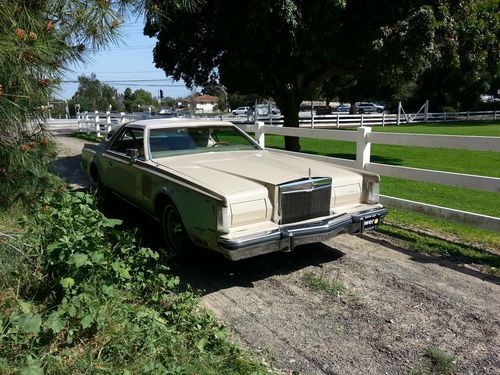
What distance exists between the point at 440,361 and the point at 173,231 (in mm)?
2941

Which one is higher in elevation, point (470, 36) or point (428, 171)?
point (470, 36)

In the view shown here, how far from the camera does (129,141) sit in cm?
662

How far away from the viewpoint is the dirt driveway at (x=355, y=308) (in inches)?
131

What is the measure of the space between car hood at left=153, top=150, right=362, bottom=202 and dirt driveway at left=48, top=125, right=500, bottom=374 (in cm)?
91

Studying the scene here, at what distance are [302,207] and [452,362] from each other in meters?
1.93

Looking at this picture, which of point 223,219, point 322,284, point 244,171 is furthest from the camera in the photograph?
point 244,171

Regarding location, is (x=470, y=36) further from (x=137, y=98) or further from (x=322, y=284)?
(x=137, y=98)

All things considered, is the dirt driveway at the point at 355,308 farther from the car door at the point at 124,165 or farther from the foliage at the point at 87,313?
the car door at the point at 124,165

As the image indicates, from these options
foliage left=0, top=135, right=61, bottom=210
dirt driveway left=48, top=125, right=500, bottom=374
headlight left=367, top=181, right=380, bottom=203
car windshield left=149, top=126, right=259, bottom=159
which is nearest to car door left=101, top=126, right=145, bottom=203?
car windshield left=149, top=126, right=259, bottom=159

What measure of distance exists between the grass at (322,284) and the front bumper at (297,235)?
1.33 ft

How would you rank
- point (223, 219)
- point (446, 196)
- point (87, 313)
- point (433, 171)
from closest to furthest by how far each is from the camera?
point (87, 313) → point (223, 219) → point (433, 171) → point (446, 196)

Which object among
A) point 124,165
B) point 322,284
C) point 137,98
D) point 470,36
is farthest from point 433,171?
point 137,98

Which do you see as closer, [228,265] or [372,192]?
[228,265]

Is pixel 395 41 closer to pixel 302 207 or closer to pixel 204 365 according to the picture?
pixel 302 207
